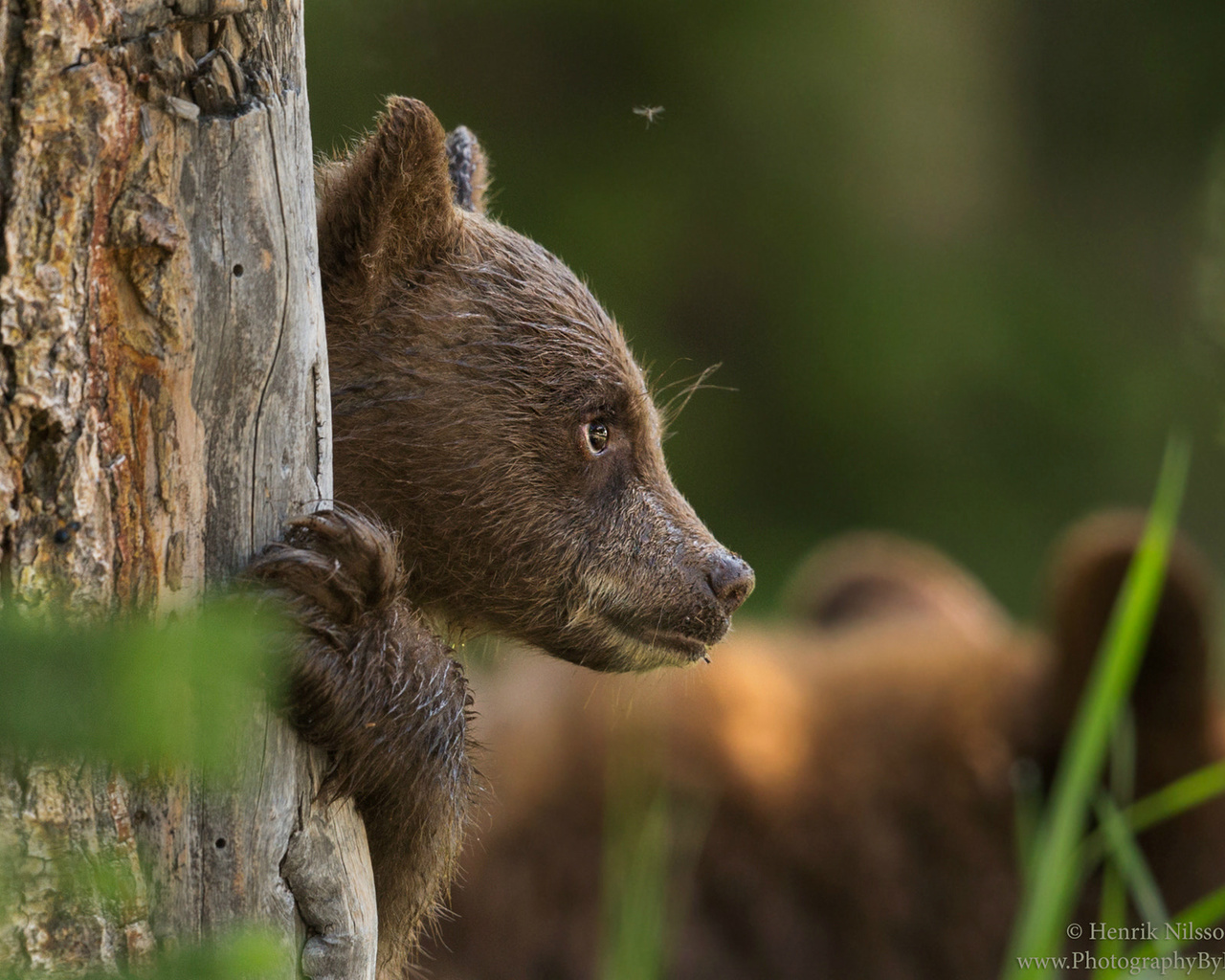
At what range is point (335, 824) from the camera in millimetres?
1642

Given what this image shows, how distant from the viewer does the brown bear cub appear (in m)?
1.78

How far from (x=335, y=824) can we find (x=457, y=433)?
0.56m

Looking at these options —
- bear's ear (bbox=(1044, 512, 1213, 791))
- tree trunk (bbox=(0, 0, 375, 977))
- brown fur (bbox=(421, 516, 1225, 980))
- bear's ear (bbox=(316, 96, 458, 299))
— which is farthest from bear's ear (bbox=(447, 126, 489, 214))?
bear's ear (bbox=(1044, 512, 1213, 791))

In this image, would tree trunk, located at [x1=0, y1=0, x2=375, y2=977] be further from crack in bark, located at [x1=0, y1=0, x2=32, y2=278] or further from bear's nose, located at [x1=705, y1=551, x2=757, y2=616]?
bear's nose, located at [x1=705, y1=551, x2=757, y2=616]

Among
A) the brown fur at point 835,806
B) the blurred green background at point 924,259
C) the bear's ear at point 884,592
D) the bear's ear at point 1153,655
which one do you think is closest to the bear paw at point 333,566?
the brown fur at point 835,806

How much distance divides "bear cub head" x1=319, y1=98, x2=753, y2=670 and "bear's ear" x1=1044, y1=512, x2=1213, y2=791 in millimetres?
1960

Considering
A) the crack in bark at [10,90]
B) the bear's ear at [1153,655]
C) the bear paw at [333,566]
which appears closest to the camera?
the crack in bark at [10,90]

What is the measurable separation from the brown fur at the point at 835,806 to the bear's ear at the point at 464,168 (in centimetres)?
160

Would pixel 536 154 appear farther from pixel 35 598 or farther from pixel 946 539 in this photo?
pixel 35 598

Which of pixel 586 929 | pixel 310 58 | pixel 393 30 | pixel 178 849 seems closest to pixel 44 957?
pixel 178 849

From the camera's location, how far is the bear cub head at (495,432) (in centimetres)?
191

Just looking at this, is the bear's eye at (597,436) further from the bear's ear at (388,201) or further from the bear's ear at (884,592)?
the bear's ear at (884,592)

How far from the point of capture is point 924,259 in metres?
9.99

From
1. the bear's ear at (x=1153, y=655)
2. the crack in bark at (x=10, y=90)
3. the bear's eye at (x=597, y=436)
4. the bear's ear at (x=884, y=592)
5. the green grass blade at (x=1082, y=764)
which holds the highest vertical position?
the crack in bark at (x=10, y=90)
